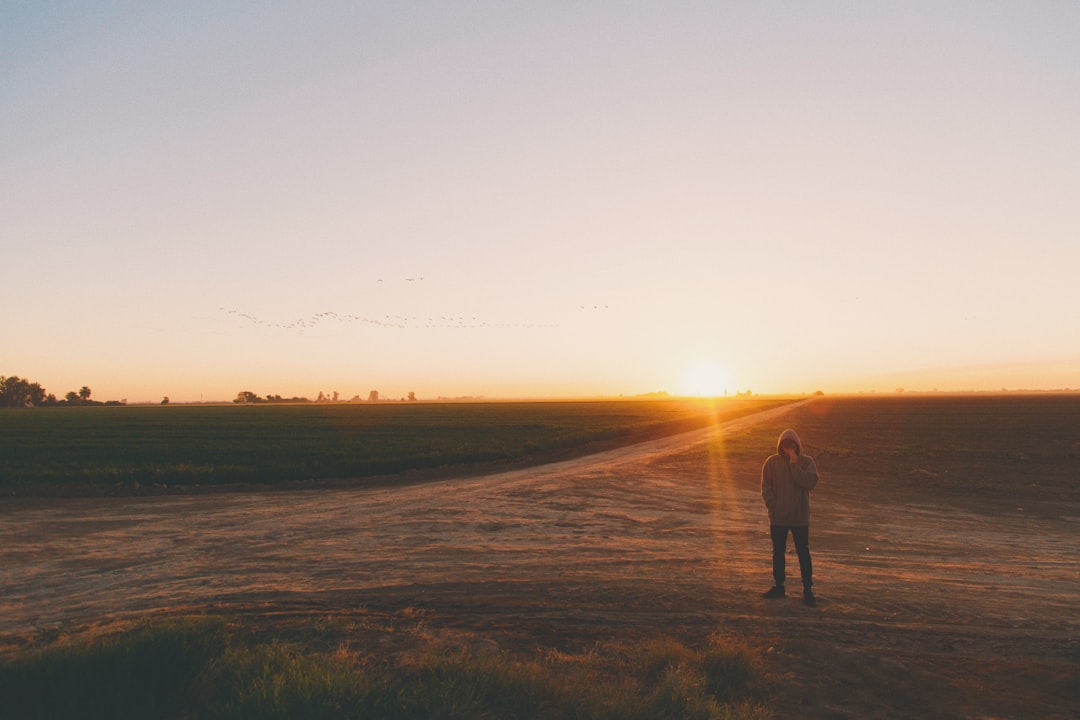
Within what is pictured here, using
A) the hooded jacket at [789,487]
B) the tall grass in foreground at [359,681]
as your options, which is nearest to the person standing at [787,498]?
the hooded jacket at [789,487]

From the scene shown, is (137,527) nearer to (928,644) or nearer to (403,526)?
(403,526)

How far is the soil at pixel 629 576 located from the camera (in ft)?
22.8

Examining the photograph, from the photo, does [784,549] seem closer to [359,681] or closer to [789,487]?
[789,487]

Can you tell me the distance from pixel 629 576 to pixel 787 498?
257 centimetres

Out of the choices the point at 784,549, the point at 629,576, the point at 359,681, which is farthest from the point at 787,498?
the point at 359,681

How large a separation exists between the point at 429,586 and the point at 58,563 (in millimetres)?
6703

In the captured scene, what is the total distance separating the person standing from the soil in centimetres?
56

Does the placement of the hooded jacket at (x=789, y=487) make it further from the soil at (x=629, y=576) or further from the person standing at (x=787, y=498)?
the soil at (x=629, y=576)

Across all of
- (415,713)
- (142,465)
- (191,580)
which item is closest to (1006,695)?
(415,713)

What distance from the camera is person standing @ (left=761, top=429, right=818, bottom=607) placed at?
30.2 ft

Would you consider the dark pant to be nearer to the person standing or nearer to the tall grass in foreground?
the person standing

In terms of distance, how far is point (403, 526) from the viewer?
1473 cm

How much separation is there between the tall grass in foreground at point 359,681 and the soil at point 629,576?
54 centimetres

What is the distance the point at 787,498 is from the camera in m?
9.47
